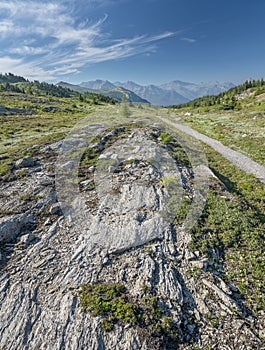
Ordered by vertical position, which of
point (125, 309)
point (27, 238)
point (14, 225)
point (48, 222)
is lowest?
point (125, 309)

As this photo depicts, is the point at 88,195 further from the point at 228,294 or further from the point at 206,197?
the point at 228,294

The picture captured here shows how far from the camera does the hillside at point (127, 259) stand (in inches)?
245

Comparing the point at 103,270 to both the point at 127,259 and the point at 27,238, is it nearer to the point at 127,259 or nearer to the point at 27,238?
the point at 127,259

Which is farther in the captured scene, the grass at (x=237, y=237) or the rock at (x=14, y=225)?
the rock at (x=14, y=225)

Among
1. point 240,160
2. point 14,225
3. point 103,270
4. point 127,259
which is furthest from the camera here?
point 240,160

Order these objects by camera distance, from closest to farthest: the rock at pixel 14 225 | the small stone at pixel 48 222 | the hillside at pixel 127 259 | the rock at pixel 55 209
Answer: the hillside at pixel 127 259 < the rock at pixel 14 225 < the small stone at pixel 48 222 < the rock at pixel 55 209

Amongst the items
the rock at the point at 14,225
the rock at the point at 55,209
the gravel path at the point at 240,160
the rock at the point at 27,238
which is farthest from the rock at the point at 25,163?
the gravel path at the point at 240,160

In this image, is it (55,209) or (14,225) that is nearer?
(14,225)

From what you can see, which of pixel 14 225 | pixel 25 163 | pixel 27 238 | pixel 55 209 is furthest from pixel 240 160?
pixel 14 225

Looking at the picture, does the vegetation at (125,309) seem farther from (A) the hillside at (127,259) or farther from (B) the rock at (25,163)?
(B) the rock at (25,163)

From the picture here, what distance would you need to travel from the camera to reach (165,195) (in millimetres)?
12734

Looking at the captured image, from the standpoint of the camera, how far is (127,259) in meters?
8.55

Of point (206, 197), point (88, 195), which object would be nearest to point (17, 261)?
point (88, 195)

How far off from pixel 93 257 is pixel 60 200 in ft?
16.4
